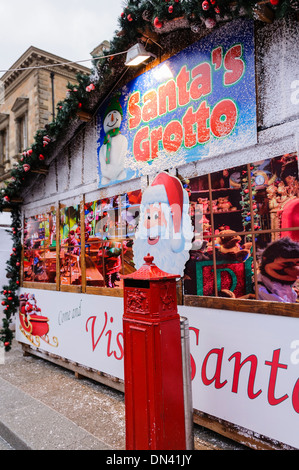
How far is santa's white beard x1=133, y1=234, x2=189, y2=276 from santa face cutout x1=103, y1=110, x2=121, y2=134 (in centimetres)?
173

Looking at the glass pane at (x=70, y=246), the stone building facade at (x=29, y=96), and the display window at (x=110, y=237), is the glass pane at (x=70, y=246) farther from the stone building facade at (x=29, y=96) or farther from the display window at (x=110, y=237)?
the stone building facade at (x=29, y=96)

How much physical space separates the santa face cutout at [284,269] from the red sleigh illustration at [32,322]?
4.48 meters

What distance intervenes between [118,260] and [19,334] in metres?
3.89

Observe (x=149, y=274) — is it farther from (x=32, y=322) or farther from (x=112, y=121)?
(x=32, y=322)

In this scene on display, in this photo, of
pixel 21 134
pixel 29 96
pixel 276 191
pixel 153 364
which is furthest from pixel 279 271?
pixel 21 134

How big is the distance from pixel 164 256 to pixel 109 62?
8.65ft

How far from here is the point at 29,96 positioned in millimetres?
17391

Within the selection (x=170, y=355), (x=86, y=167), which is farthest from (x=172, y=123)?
(x=170, y=355)

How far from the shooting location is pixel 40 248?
6855 millimetres

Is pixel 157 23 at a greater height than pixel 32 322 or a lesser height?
greater

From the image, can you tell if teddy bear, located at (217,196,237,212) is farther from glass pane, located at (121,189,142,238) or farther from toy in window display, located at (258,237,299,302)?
glass pane, located at (121,189,142,238)

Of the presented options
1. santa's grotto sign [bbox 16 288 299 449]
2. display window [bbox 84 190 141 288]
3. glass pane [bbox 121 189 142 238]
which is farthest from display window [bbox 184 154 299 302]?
display window [bbox 84 190 141 288]

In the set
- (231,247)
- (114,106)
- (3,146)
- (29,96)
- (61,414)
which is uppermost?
(29,96)

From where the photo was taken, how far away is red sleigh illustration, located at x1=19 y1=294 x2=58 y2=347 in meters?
6.51
